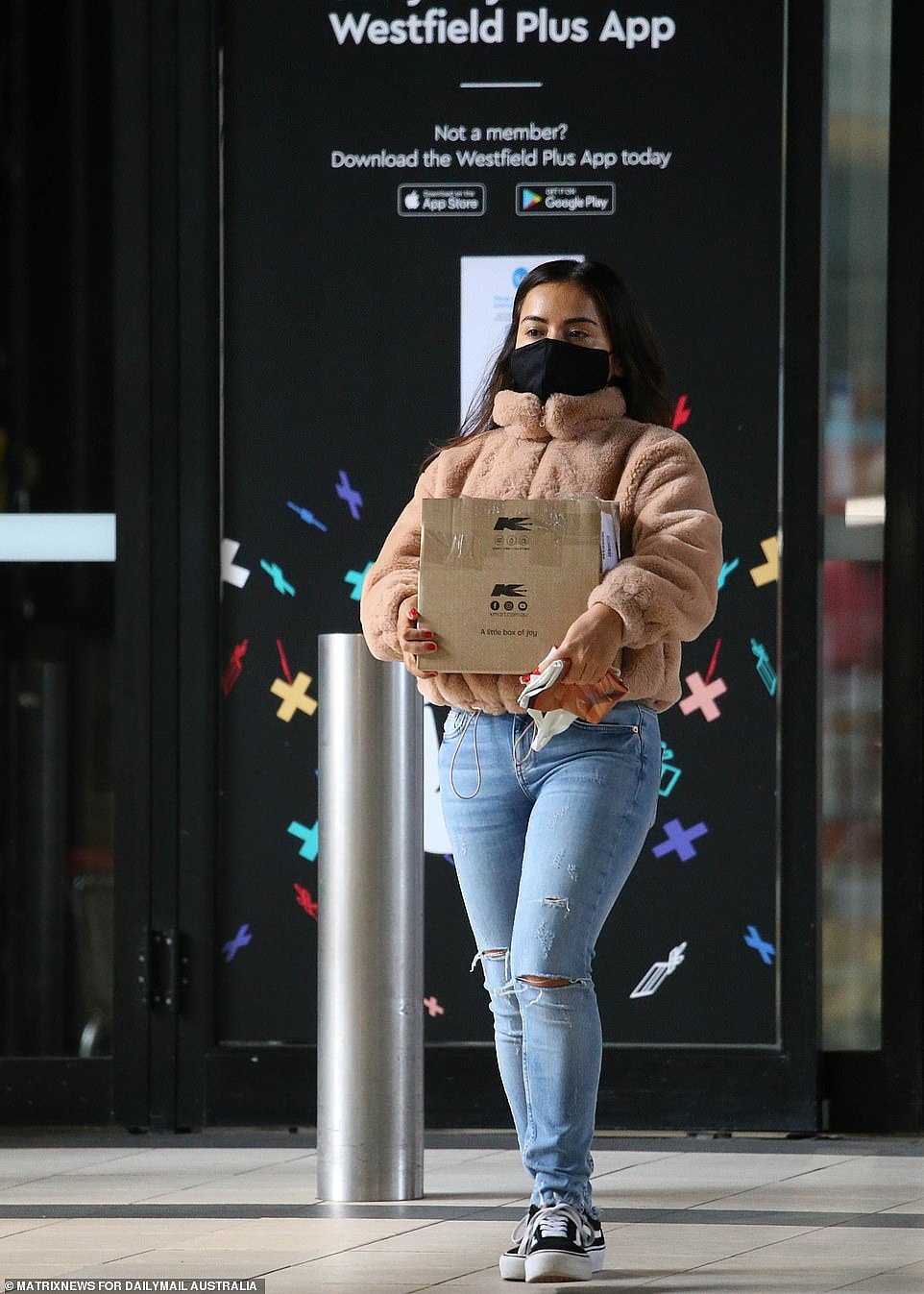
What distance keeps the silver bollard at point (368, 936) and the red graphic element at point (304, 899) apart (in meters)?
0.86

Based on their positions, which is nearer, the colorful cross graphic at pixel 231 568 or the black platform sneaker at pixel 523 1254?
the black platform sneaker at pixel 523 1254

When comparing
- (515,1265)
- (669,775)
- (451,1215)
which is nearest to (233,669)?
(669,775)

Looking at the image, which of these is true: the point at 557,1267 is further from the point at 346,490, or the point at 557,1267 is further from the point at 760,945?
the point at 346,490

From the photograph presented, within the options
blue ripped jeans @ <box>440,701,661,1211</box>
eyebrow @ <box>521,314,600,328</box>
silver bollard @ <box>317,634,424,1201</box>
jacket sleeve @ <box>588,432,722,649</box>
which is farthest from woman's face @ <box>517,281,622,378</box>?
silver bollard @ <box>317,634,424,1201</box>

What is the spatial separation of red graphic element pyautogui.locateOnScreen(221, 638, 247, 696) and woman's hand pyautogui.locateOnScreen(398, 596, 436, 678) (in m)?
1.59

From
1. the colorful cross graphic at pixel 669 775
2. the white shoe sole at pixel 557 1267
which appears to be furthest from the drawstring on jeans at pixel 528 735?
the colorful cross graphic at pixel 669 775

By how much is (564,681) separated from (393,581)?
44 centimetres

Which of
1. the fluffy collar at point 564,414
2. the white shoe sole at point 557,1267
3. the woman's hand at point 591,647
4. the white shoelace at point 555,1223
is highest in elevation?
the fluffy collar at point 564,414

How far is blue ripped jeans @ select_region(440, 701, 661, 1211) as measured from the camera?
117 inches

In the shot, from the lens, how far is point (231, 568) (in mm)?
Result: 4637

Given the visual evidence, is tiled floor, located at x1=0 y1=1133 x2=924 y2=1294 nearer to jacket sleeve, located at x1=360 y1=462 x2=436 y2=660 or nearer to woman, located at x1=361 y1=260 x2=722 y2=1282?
woman, located at x1=361 y1=260 x2=722 y2=1282

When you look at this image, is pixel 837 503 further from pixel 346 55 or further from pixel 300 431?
pixel 346 55

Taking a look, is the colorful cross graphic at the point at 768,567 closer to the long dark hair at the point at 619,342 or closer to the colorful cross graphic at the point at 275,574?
the colorful cross graphic at the point at 275,574

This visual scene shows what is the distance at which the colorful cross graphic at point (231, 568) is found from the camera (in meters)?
4.64
